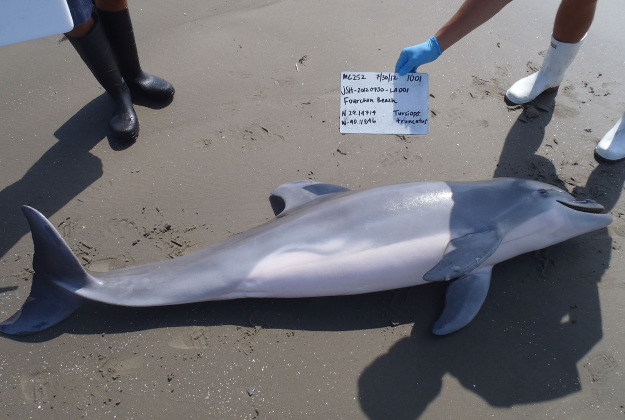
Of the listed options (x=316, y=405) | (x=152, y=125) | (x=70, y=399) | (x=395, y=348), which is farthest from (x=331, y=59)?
(x=70, y=399)

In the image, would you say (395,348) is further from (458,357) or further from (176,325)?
(176,325)

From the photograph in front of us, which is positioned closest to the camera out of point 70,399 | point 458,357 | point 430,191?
point 70,399

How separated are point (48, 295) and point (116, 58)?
2403 millimetres

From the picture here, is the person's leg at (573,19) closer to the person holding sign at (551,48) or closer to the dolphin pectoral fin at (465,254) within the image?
the person holding sign at (551,48)

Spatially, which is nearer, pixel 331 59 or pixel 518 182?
pixel 518 182

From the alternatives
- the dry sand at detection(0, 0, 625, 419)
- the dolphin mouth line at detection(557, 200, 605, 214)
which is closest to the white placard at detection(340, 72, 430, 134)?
the dry sand at detection(0, 0, 625, 419)

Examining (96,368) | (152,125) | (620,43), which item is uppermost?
(620,43)

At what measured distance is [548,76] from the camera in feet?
14.6

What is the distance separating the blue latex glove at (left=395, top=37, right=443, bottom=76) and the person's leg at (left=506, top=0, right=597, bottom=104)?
1.03 m

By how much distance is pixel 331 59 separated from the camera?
4.91 meters

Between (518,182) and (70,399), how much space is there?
11.7 ft

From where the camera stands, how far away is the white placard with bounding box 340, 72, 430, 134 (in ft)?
14.4

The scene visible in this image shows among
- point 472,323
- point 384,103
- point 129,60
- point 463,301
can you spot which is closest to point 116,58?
point 129,60

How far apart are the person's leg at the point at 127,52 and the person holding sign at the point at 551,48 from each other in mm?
2365
